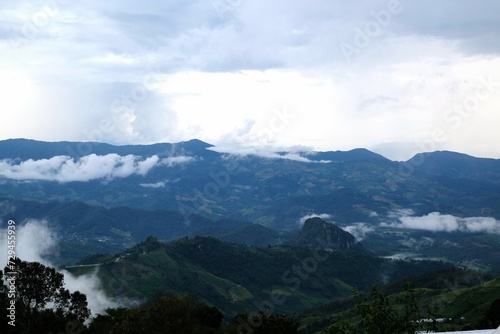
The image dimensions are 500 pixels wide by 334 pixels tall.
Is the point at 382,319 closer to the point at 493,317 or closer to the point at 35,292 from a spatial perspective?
the point at 35,292

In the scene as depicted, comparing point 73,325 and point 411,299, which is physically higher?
point 411,299

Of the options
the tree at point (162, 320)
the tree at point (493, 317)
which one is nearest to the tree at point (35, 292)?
the tree at point (162, 320)

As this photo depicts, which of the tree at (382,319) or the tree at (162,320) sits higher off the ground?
the tree at (382,319)

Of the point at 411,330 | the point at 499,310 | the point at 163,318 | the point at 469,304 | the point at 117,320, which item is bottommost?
the point at 469,304

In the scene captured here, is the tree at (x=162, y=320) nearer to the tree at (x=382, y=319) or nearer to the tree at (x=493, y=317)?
the tree at (x=382, y=319)

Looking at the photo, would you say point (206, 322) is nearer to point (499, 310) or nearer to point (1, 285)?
point (1, 285)

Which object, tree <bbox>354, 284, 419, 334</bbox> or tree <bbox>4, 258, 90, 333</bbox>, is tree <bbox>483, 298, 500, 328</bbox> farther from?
tree <bbox>4, 258, 90, 333</bbox>

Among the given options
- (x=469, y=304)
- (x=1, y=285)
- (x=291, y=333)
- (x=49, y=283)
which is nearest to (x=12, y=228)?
(x=49, y=283)

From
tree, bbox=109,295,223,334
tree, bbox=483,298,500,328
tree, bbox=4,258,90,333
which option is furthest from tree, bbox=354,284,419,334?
tree, bbox=483,298,500,328
